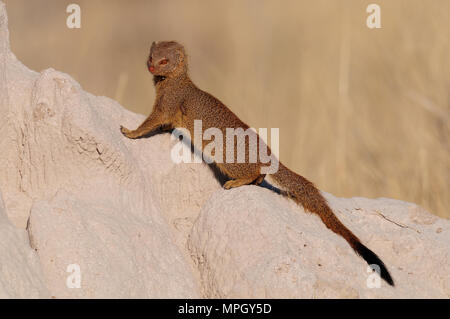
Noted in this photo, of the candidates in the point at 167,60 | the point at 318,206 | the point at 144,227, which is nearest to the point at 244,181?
the point at 318,206

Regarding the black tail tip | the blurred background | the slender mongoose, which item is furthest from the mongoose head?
the black tail tip

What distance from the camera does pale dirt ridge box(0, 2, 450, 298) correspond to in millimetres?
2619

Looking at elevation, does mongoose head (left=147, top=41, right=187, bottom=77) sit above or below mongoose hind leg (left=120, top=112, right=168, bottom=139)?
above

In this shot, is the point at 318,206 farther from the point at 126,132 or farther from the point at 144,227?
the point at 126,132

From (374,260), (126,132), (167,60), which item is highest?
(167,60)

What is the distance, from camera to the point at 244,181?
3.51 meters

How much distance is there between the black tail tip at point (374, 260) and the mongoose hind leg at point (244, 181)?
699 mm

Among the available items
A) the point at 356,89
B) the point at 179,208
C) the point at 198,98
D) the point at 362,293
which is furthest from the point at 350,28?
the point at 362,293

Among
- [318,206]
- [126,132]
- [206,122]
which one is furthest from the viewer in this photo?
[206,122]

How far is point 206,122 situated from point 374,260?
4.21ft

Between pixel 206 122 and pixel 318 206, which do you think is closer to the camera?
pixel 318 206

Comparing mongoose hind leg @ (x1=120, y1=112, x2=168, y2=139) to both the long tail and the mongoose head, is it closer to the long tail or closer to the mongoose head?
the mongoose head

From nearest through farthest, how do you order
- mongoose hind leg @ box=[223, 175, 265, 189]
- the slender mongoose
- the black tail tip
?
1. the black tail tip
2. the slender mongoose
3. mongoose hind leg @ box=[223, 175, 265, 189]

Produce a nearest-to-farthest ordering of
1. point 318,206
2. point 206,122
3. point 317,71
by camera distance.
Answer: point 318,206 → point 206,122 → point 317,71
